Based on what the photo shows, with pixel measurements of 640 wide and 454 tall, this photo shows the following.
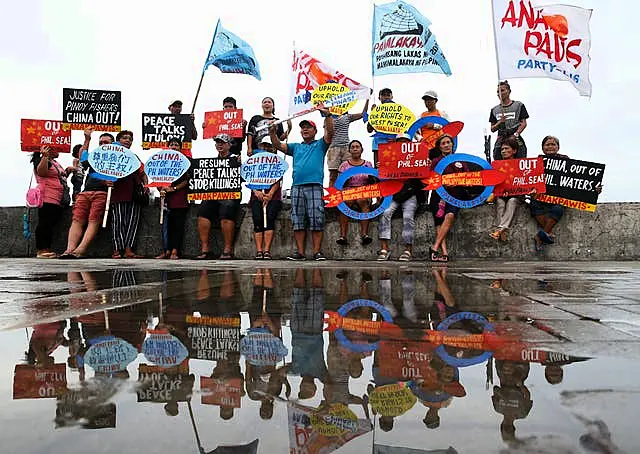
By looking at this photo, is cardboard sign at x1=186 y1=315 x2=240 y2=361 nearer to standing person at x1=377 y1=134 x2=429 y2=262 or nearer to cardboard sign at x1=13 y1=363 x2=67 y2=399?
cardboard sign at x1=13 y1=363 x2=67 y2=399

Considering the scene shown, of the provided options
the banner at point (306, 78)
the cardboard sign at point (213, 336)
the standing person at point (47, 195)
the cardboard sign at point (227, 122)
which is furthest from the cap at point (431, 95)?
the cardboard sign at point (213, 336)

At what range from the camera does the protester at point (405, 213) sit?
8.92 m

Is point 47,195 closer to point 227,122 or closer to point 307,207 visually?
point 227,122

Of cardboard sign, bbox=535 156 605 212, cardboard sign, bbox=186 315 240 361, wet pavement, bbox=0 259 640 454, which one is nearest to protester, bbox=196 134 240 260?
cardboard sign, bbox=535 156 605 212

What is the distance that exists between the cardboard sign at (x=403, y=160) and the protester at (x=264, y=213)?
1.75 metres

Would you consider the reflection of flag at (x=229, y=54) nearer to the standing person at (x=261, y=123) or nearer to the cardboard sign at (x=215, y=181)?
the standing person at (x=261, y=123)

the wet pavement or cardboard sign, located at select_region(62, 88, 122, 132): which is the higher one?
cardboard sign, located at select_region(62, 88, 122, 132)

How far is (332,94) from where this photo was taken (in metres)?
9.61

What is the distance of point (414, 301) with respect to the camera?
11.0ft

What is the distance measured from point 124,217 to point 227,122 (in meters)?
2.47

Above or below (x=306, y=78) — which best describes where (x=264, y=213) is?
below

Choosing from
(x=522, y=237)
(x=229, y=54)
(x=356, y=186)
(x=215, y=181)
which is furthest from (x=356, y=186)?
(x=229, y=54)

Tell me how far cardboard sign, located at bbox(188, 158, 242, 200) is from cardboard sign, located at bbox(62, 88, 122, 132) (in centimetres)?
209

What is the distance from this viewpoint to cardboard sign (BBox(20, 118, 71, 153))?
9688mm
